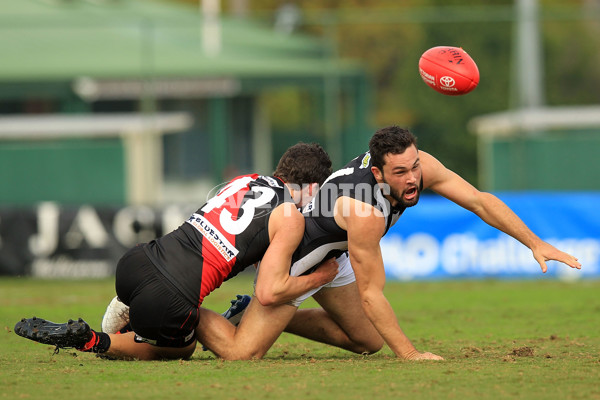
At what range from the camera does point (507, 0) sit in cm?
2877

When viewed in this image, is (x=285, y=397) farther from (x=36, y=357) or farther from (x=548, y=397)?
(x=36, y=357)

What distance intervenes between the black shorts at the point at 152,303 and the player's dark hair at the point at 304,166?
115cm

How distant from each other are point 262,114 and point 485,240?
13.6m

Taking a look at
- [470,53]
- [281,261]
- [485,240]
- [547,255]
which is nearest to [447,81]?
[547,255]

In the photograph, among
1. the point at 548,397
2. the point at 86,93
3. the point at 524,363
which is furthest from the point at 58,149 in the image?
the point at 548,397

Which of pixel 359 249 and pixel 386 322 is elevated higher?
pixel 359 249

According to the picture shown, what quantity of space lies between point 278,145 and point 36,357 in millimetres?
18784

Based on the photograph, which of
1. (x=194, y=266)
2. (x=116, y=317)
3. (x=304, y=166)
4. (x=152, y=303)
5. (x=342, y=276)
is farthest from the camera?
(x=342, y=276)

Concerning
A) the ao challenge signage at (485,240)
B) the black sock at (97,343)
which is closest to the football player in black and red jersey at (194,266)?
the black sock at (97,343)

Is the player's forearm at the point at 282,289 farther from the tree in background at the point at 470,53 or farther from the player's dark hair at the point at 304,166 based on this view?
the tree in background at the point at 470,53

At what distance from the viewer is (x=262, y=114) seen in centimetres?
2619

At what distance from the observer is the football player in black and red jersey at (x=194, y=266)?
6297mm

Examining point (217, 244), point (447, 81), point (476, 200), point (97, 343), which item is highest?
point (447, 81)

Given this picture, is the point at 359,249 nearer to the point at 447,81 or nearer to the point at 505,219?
the point at 505,219
